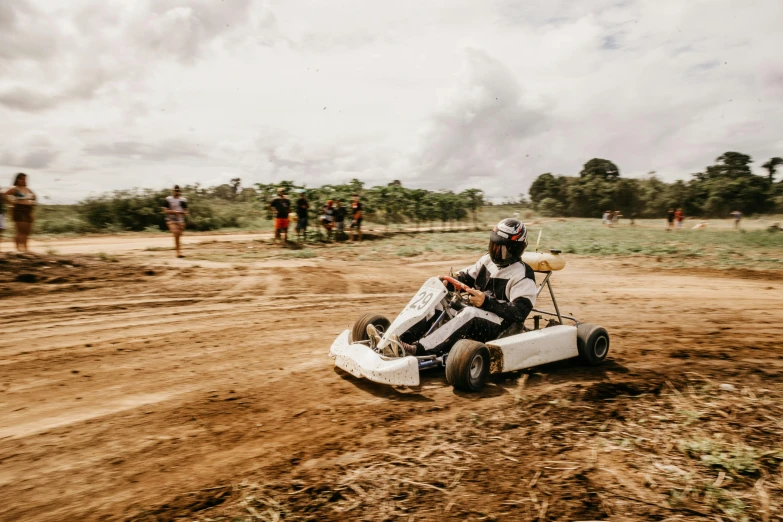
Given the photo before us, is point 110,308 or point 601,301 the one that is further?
point 601,301

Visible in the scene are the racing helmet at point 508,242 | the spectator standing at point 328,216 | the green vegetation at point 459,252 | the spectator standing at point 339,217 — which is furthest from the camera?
the spectator standing at point 339,217

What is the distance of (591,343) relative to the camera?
581 cm

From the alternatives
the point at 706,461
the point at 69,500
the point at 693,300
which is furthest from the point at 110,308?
the point at 693,300

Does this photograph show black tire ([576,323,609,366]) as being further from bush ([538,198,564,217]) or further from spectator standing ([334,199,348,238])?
bush ([538,198,564,217])

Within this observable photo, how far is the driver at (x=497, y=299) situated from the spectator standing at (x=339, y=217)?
1588 centimetres

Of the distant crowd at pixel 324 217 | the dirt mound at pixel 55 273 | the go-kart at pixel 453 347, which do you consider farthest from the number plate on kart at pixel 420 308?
the distant crowd at pixel 324 217

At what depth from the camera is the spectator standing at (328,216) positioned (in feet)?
68.3

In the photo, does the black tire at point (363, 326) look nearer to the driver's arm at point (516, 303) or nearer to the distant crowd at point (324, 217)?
the driver's arm at point (516, 303)

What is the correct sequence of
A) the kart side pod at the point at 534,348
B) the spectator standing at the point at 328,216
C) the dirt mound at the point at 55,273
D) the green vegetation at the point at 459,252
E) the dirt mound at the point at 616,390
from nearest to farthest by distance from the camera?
the dirt mound at the point at 616,390 → the kart side pod at the point at 534,348 → the dirt mound at the point at 55,273 → the green vegetation at the point at 459,252 → the spectator standing at the point at 328,216

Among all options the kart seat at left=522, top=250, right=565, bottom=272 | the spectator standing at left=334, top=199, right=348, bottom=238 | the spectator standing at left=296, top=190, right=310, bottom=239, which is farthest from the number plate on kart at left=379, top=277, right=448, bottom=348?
the spectator standing at left=334, top=199, right=348, bottom=238

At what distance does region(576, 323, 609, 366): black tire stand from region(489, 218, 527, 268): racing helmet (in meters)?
1.18

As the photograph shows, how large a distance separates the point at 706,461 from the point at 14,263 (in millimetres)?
11137

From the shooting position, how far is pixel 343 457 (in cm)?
357

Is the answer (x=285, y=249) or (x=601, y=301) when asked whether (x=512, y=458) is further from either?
(x=285, y=249)
